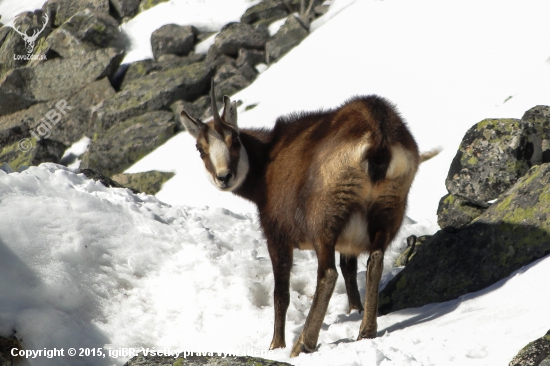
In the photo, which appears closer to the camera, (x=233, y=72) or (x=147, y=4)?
(x=233, y=72)

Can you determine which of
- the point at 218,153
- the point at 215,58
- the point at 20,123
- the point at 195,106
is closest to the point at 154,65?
the point at 215,58

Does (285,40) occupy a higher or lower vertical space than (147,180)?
higher

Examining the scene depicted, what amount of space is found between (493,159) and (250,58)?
20.1m

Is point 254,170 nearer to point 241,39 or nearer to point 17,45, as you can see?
point 241,39

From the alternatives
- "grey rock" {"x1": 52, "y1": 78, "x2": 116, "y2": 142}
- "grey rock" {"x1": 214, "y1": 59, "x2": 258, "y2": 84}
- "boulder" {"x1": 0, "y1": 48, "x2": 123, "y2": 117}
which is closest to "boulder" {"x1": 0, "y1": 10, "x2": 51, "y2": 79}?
"boulder" {"x1": 0, "y1": 48, "x2": 123, "y2": 117}

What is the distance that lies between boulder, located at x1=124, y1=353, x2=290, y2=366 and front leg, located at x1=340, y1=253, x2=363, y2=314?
291 centimetres

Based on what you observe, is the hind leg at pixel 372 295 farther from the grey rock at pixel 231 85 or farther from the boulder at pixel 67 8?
the boulder at pixel 67 8

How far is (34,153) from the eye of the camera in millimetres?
27844

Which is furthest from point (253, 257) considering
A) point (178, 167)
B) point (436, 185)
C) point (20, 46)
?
point (20, 46)

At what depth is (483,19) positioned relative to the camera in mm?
23000

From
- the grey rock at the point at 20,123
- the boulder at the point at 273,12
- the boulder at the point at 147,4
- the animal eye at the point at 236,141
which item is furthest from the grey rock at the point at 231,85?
the animal eye at the point at 236,141

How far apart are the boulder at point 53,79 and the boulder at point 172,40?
6.85ft

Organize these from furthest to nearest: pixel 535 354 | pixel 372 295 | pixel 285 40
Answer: pixel 285 40
pixel 372 295
pixel 535 354

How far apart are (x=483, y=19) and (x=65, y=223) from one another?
19129 mm
